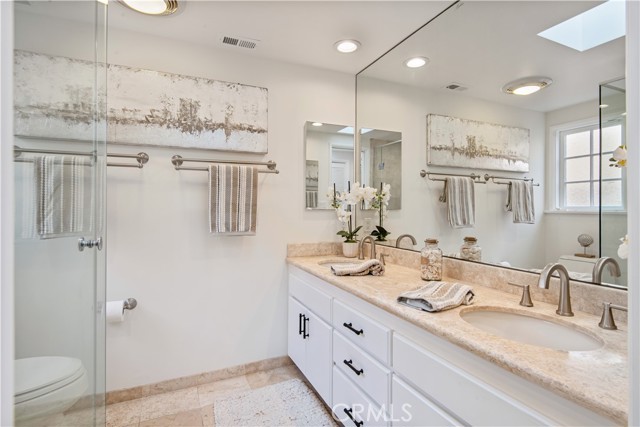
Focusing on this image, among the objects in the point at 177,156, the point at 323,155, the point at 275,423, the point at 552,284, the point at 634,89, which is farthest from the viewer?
the point at 323,155

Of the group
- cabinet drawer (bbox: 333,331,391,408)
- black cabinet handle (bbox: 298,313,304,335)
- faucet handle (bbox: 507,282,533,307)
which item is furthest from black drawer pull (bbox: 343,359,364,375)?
faucet handle (bbox: 507,282,533,307)

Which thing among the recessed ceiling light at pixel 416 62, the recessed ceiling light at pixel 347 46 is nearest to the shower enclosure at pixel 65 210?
the recessed ceiling light at pixel 347 46

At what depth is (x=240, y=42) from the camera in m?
2.04

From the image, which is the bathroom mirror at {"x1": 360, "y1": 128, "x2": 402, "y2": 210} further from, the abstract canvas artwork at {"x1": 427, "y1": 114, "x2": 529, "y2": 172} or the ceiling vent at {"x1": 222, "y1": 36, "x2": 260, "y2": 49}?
the ceiling vent at {"x1": 222, "y1": 36, "x2": 260, "y2": 49}

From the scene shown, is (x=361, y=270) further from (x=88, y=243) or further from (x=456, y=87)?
(x=88, y=243)

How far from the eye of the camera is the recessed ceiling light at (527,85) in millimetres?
1327

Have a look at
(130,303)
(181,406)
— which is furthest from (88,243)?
(181,406)

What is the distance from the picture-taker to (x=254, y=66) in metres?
2.23

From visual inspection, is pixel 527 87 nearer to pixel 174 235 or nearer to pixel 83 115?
pixel 83 115

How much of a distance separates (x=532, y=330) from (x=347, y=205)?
1606 millimetres

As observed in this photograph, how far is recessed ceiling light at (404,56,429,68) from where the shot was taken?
77.7 inches

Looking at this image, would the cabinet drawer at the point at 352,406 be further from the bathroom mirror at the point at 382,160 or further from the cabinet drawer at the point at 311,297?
the bathroom mirror at the point at 382,160

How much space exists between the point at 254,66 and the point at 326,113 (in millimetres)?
645

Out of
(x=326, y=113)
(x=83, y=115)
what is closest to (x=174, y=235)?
(x=83, y=115)
